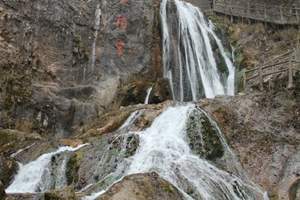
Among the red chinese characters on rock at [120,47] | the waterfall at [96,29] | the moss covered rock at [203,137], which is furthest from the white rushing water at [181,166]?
the red chinese characters on rock at [120,47]

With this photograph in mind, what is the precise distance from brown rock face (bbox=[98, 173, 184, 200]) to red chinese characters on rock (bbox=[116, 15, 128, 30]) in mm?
14463

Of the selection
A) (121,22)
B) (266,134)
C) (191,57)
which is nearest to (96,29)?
(121,22)

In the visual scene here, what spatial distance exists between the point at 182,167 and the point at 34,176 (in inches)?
173

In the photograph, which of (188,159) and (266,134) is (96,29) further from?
(188,159)

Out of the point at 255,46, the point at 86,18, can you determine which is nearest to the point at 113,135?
the point at 86,18

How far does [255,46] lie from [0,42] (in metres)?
13.0

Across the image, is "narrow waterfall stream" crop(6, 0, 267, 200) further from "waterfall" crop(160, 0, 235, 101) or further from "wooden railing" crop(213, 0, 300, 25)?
"wooden railing" crop(213, 0, 300, 25)

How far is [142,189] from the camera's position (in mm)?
9844

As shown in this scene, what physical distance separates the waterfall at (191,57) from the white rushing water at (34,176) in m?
8.24

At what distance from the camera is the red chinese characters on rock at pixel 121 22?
2384 cm

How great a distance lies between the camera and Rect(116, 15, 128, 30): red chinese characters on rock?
2384 cm

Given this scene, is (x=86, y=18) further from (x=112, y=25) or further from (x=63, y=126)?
(x=63, y=126)

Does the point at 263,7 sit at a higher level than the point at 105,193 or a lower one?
higher

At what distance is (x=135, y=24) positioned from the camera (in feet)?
79.0
